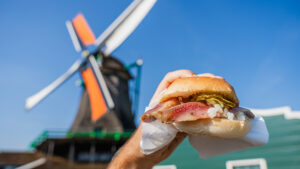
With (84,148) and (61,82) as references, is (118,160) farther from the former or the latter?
(61,82)

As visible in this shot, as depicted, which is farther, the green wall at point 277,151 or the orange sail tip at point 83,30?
the orange sail tip at point 83,30

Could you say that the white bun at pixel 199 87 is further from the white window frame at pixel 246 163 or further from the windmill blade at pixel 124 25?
the windmill blade at pixel 124 25

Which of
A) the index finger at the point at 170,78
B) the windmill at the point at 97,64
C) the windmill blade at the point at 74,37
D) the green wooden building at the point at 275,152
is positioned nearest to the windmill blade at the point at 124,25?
the windmill at the point at 97,64

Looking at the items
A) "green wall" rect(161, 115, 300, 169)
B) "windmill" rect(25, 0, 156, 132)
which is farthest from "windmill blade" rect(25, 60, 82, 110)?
"green wall" rect(161, 115, 300, 169)

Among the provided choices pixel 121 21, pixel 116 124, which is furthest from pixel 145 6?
pixel 116 124

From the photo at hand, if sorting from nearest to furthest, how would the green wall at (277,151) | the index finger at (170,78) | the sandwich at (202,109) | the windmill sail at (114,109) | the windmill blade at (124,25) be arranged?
1. the sandwich at (202,109)
2. the index finger at (170,78)
3. the green wall at (277,151)
4. the windmill blade at (124,25)
5. the windmill sail at (114,109)

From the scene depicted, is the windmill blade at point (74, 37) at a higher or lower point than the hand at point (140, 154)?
higher

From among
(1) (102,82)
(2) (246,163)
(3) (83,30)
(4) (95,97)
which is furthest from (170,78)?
(3) (83,30)
